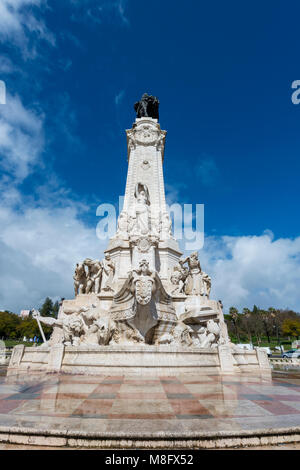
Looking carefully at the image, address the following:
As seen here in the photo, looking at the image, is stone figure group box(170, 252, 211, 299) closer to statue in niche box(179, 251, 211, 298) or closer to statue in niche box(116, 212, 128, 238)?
statue in niche box(179, 251, 211, 298)

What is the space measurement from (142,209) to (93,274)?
19.7ft

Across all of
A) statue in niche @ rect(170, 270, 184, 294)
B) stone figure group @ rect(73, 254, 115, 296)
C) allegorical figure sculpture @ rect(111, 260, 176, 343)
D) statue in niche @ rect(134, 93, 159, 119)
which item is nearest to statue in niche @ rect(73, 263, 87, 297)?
stone figure group @ rect(73, 254, 115, 296)

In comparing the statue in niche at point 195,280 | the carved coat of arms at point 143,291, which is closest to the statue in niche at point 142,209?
the statue in niche at point 195,280

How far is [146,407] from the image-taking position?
4.82 metres

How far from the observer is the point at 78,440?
3316 millimetres

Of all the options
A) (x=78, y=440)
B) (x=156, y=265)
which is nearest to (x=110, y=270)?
(x=156, y=265)

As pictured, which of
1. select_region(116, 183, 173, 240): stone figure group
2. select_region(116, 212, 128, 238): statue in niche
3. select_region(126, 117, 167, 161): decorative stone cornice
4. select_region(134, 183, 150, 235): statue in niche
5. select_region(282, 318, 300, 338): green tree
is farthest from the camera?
select_region(282, 318, 300, 338): green tree

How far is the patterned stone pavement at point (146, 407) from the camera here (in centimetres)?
375

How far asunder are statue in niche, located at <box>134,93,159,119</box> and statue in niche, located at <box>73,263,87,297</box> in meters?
19.7

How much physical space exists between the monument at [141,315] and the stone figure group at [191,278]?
6 cm

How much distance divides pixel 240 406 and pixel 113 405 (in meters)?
2.30

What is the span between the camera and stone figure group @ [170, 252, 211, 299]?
17.7 metres

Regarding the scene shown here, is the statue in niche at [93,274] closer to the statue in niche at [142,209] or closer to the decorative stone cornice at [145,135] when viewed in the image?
the statue in niche at [142,209]
